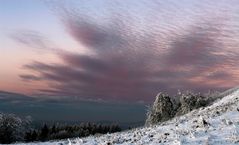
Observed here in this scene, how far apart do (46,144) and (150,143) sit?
13118 millimetres

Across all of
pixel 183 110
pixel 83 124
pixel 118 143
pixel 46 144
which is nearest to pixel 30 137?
pixel 83 124

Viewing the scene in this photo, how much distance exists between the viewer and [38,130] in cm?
14388

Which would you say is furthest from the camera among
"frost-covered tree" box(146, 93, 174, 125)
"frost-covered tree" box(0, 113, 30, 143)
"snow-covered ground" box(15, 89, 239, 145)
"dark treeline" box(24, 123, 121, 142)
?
"dark treeline" box(24, 123, 121, 142)

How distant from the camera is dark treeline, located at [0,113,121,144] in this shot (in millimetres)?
99812

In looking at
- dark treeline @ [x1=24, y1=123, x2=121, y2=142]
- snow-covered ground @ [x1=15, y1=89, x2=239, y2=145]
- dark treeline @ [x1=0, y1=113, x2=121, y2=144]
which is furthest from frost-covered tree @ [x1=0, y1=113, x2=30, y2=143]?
snow-covered ground @ [x1=15, y1=89, x2=239, y2=145]

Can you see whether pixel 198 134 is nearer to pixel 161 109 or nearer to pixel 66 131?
pixel 161 109

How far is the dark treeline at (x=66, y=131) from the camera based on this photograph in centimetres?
13901

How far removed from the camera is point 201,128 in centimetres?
3353

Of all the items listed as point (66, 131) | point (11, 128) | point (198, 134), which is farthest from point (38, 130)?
point (198, 134)

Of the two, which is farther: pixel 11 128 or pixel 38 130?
pixel 38 130

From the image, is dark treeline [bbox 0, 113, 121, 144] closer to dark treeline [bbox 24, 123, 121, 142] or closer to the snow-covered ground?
dark treeline [bbox 24, 123, 121, 142]

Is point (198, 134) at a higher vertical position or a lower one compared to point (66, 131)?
lower

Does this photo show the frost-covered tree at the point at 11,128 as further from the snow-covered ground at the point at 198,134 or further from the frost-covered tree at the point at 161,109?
the snow-covered ground at the point at 198,134

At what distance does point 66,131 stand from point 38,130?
873cm
